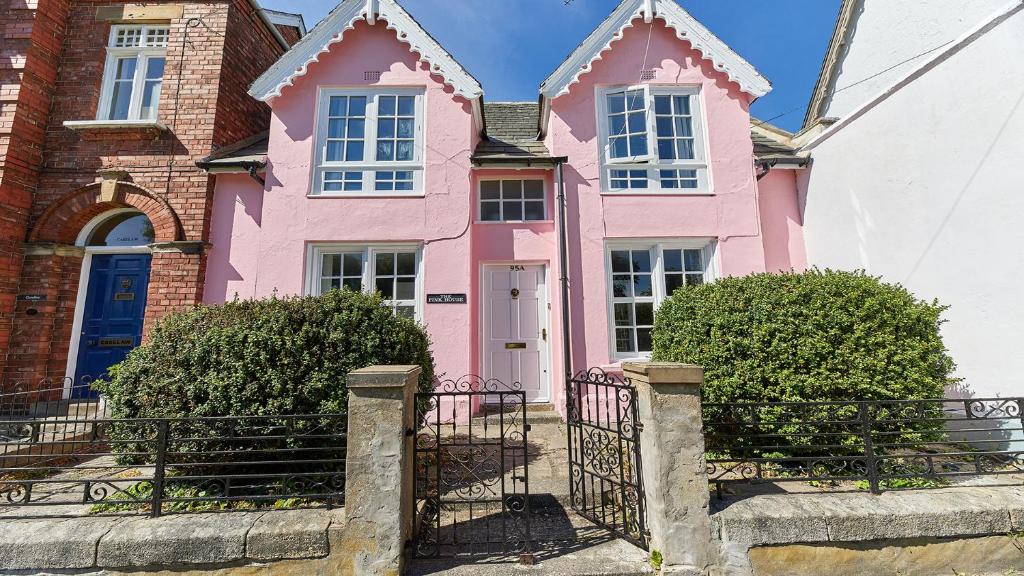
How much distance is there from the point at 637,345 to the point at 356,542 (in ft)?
17.7

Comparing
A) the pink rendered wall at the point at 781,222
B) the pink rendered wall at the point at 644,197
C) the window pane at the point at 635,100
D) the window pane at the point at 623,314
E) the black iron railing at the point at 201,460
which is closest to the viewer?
the black iron railing at the point at 201,460

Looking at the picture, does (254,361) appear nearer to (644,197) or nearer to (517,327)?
(517,327)

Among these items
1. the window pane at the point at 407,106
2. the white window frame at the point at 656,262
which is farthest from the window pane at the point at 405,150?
the white window frame at the point at 656,262

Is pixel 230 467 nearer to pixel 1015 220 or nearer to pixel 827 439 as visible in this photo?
pixel 827 439

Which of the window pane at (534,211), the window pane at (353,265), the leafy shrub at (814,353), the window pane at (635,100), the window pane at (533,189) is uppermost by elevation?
the window pane at (635,100)

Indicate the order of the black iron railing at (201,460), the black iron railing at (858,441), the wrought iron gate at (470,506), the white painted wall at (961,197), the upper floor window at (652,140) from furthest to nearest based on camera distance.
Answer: the upper floor window at (652,140), the white painted wall at (961,197), the black iron railing at (858,441), the black iron railing at (201,460), the wrought iron gate at (470,506)

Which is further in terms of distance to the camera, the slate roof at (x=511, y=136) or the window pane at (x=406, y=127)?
the window pane at (x=406, y=127)

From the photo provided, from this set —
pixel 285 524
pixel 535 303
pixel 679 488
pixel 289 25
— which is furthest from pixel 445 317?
pixel 289 25

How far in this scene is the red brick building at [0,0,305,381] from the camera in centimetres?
725

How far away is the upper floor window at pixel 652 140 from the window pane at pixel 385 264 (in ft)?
13.0

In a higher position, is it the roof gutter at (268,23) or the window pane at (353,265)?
the roof gutter at (268,23)

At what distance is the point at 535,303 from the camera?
7.75m

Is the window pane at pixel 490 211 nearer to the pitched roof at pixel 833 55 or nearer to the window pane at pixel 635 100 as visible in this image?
the window pane at pixel 635 100

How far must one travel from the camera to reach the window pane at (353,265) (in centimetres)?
744
